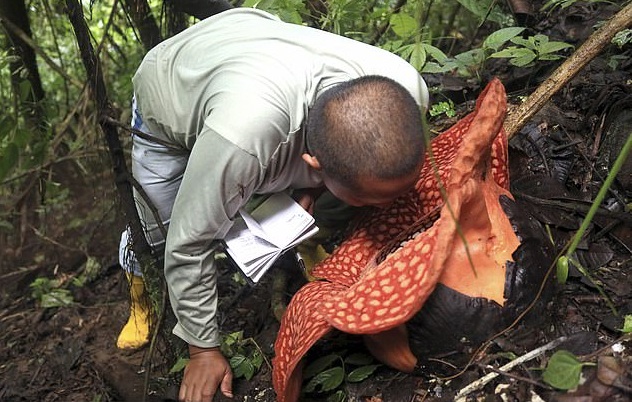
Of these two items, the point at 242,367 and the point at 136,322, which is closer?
the point at 242,367

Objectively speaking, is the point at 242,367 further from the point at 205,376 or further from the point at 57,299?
the point at 57,299

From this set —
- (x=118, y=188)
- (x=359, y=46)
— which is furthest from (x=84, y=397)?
(x=359, y=46)

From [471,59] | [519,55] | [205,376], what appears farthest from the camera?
[471,59]

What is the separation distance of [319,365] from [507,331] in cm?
62

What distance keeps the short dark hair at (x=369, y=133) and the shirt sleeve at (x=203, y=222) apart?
251 mm

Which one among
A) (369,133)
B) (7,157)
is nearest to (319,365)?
(369,133)

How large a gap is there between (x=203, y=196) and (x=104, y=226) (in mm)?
2316

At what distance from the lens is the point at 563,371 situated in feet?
5.10

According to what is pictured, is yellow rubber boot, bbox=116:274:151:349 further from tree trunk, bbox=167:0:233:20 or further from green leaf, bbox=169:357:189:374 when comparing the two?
tree trunk, bbox=167:0:233:20

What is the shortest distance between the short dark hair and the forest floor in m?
0.56

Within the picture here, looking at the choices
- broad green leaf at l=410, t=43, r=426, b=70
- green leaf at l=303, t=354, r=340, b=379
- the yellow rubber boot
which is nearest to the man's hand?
green leaf at l=303, t=354, r=340, b=379

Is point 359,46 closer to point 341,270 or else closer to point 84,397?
point 341,270

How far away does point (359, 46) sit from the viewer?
7.52ft

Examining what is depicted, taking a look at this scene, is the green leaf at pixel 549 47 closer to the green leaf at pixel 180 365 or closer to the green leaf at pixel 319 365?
the green leaf at pixel 319 365
